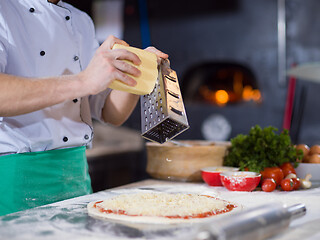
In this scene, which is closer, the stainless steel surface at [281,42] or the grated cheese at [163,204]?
the grated cheese at [163,204]

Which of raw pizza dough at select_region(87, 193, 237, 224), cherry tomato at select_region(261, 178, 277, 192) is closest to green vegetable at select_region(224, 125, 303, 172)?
cherry tomato at select_region(261, 178, 277, 192)

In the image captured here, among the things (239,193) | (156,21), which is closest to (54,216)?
(239,193)

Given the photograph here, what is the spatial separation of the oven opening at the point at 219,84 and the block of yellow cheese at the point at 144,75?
405cm

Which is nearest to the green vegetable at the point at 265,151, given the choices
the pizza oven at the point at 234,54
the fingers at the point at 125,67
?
the fingers at the point at 125,67

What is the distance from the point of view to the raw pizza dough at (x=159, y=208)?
1.15 m

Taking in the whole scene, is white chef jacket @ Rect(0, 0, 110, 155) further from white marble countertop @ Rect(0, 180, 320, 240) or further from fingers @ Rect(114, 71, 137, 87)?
fingers @ Rect(114, 71, 137, 87)

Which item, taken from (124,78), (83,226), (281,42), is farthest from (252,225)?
(281,42)

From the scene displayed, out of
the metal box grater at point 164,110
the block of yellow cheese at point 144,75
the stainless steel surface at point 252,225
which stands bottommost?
the stainless steel surface at point 252,225

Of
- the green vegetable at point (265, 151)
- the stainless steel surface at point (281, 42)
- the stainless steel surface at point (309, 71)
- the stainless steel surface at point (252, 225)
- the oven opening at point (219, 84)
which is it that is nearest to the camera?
the stainless steel surface at point (252, 225)

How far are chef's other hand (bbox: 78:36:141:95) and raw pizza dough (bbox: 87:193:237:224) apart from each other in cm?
37

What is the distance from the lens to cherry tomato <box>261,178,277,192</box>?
5.48 ft

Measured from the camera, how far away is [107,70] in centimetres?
125

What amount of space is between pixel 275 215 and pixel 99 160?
373 centimetres

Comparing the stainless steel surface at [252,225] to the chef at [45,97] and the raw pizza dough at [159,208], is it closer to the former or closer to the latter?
the raw pizza dough at [159,208]
